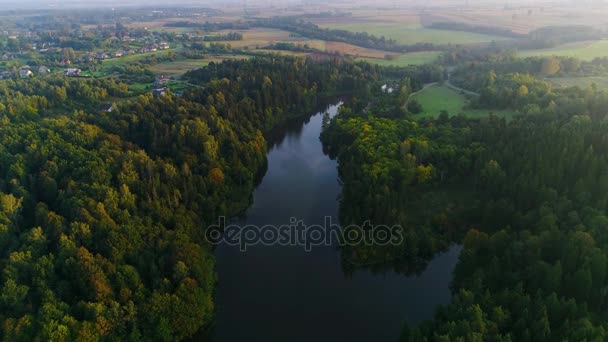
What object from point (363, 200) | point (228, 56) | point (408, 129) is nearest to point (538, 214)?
point (363, 200)

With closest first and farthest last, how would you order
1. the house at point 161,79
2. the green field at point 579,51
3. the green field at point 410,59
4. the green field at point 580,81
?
the green field at point 580,81 < the green field at point 579,51 < the house at point 161,79 < the green field at point 410,59

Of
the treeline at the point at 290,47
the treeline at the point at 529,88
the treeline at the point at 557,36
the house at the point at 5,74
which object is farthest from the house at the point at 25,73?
the treeline at the point at 557,36

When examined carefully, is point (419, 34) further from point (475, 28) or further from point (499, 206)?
point (499, 206)

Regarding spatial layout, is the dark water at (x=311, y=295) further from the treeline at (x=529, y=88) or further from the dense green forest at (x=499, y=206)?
the treeline at (x=529, y=88)

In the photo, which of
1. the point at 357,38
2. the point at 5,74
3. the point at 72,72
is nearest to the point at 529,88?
the point at 357,38

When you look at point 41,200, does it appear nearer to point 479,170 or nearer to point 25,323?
point 25,323

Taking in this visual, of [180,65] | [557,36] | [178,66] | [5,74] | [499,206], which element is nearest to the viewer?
[499,206]
